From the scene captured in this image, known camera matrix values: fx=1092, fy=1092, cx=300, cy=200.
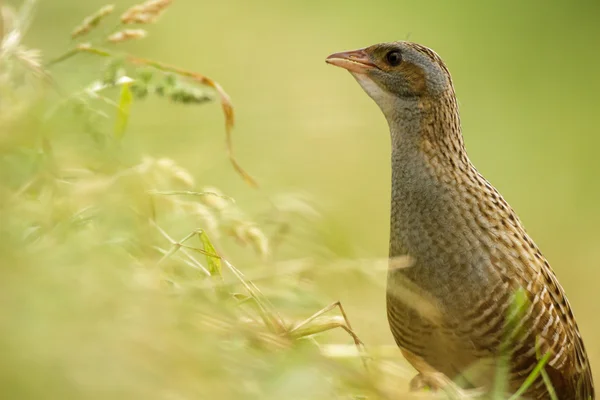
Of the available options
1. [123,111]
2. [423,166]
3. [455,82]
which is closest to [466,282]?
[423,166]

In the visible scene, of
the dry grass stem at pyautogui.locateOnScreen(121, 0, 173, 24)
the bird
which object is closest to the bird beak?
the bird

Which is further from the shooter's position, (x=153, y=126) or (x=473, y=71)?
(x=473, y=71)

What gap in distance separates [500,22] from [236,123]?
945 centimetres

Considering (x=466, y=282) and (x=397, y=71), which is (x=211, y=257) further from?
(x=397, y=71)

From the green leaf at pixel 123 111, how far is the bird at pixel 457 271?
845 mm

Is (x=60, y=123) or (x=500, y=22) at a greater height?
(x=60, y=123)

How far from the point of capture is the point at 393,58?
3.31m

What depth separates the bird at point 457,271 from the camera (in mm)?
2826

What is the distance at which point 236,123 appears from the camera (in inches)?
85.7

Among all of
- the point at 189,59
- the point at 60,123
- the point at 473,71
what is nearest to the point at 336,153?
the point at 189,59

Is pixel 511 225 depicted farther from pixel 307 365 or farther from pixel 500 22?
pixel 500 22

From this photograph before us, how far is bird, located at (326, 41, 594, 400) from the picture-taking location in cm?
283

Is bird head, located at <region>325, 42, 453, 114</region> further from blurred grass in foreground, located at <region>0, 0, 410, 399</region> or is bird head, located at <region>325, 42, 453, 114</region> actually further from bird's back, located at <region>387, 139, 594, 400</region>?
blurred grass in foreground, located at <region>0, 0, 410, 399</region>

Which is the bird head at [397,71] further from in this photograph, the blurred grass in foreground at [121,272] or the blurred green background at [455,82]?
the blurred grass in foreground at [121,272]
